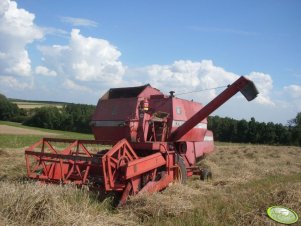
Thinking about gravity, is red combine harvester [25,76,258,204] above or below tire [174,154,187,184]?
above

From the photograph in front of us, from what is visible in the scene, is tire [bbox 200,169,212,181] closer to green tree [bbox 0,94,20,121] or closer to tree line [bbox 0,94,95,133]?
tree line [bbox 0,94,95,133]

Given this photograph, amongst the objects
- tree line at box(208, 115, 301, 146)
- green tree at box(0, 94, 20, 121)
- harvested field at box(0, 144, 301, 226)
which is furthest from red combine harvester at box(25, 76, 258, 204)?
green tree at box(0, 94, 20, 121)

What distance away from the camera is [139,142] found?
29.1 ft

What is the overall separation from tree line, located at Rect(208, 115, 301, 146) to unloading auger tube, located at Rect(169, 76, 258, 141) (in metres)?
33.8

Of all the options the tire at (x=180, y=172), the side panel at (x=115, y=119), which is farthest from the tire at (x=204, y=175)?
the side panel at (x=115, y=119)

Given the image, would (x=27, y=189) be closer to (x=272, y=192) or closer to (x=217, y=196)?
(x=217, y=196)

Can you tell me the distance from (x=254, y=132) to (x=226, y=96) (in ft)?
115

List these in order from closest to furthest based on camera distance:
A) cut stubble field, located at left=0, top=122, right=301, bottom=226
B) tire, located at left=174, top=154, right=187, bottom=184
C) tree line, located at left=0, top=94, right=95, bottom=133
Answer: cut stubble field, located at left=0, top=122, right=301, bottom=226 → tire, located at left=174, top=154, right=187, bottom=184 → tree line, located at left=0, top=94, right=95, bottom=133

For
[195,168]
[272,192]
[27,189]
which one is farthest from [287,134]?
[27,189]

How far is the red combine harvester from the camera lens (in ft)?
25.1

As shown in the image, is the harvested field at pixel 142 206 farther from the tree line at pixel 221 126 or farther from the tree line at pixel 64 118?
the tree line at pixel 64 118

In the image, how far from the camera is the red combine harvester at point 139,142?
766 centimetres

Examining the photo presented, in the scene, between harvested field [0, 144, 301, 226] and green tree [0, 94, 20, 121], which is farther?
green tree [0, 94, 20, 121]

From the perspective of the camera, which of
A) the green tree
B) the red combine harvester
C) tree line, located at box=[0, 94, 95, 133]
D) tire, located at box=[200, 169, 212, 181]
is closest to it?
the red combine harvester
